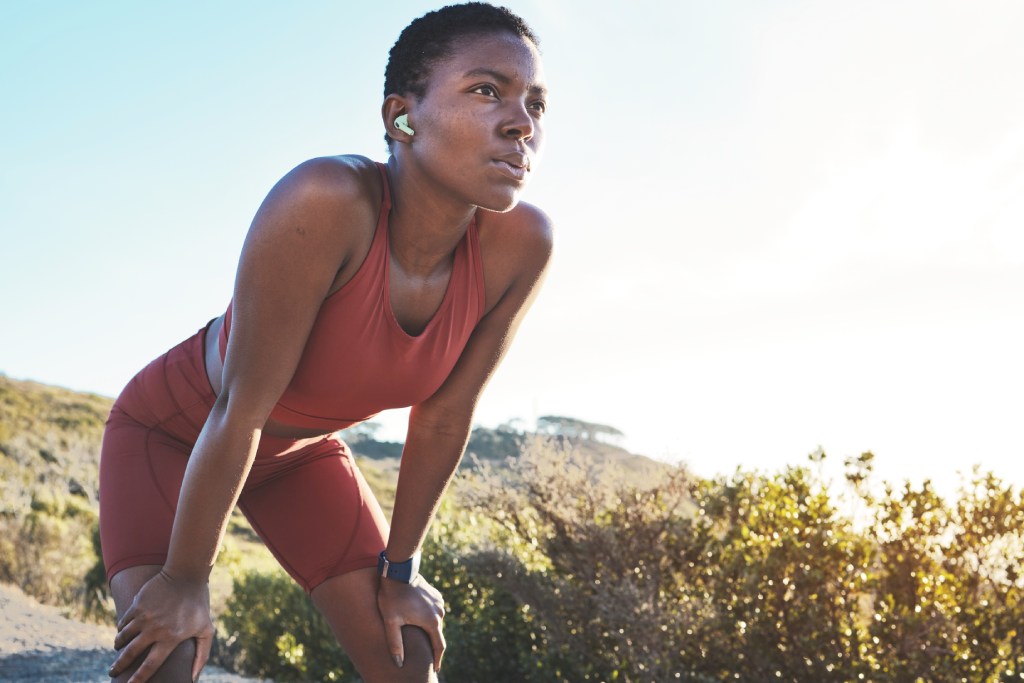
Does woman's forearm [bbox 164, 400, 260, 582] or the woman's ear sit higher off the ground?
the woman's ear

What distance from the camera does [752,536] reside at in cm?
537

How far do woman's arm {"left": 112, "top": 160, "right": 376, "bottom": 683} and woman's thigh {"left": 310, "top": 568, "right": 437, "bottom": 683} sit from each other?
51 centimetres

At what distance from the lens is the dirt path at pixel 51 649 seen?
670 cm

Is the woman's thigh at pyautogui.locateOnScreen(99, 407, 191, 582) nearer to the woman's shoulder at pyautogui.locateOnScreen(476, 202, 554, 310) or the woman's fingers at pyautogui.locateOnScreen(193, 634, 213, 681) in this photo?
the woman's fingers at pyautogui.locateOnScreen(193, 634, 213, 681)

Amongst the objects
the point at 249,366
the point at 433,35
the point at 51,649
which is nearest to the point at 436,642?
the point at 249,366

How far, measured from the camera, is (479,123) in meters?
Result: 2.16

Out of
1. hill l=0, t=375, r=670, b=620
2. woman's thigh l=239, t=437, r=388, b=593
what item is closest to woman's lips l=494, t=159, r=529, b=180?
woman's thigh l=239, t=437, r=388, b=593

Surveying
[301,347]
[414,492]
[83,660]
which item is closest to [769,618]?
[414,492]

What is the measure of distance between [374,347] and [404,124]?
1.80ft

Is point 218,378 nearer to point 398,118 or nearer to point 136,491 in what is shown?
point 136,491

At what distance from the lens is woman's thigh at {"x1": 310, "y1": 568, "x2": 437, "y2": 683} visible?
254cm

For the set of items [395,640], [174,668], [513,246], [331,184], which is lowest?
[174,668]

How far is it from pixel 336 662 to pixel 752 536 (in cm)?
348

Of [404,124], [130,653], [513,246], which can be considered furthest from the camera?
[513,246]
